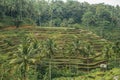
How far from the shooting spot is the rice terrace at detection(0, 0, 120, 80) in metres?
73.6

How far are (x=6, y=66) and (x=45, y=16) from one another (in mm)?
85612

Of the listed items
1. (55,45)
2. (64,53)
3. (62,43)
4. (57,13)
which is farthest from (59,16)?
(55,45)

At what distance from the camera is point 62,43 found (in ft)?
338

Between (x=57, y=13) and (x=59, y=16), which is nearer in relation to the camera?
(x=59, y=16)

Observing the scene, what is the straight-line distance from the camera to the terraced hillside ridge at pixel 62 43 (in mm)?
89000

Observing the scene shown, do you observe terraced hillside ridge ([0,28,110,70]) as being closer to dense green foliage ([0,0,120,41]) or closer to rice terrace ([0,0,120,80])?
rice terrace ([0,0,120,80])

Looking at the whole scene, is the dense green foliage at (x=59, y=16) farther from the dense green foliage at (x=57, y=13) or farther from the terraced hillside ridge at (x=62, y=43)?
the terraced hillside ridge at (x=62, y=43)

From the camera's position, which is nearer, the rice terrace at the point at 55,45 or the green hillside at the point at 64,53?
the rice terrace at the point at 55,45

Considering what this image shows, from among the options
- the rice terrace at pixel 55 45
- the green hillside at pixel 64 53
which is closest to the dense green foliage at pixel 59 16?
the rice terrace at pixel 55 45

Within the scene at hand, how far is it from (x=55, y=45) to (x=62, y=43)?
80.9 ft

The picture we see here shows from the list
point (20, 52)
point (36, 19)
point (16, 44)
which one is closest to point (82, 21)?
point (36, 19)

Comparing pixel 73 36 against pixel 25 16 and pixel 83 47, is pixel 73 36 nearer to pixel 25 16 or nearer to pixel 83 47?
pixel 83 47

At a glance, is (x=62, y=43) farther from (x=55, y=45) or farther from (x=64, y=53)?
(x=55, y=45)

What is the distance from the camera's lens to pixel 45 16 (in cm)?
16025
